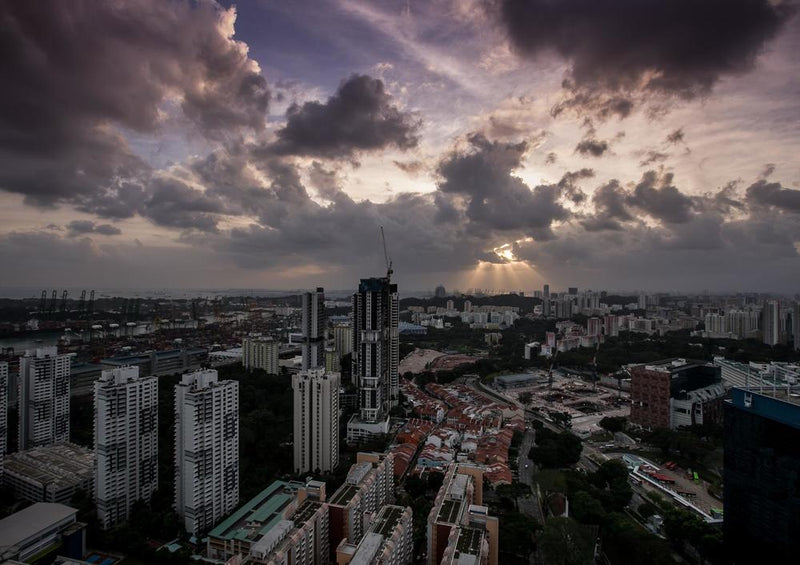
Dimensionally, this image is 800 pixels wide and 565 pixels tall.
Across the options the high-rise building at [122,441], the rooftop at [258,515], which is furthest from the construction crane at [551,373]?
the high-rise building at [122,441]

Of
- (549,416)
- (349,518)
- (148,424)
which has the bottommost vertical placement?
(549,416)

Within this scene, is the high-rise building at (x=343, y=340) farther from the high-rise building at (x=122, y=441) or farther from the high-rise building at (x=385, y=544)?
the high-rise building at (x=385, y=544)

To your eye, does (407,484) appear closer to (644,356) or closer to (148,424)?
(148,424)

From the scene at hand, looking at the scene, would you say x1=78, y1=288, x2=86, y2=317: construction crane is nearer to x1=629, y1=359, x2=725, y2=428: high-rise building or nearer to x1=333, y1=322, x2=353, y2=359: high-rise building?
x1=333, y1=322, x2=353, y2=359: high-rise building

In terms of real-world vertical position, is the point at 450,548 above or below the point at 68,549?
above

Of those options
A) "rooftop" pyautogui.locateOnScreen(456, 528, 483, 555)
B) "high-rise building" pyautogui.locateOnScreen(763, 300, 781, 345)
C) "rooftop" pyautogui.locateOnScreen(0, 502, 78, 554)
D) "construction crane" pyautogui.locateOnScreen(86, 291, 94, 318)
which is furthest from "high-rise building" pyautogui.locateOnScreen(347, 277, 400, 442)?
"high-rise building" pyautogui.locateOnScreen(763, 300, 781, 345)

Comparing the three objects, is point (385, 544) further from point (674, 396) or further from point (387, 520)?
point (674, 396)

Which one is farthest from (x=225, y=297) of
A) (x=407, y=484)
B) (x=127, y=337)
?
(x=407, y=484)
